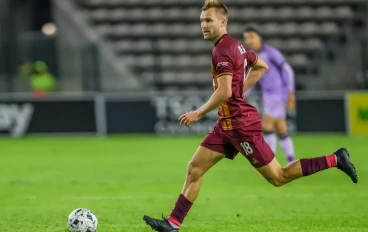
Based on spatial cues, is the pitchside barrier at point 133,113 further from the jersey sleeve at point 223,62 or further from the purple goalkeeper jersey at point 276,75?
the jersey sleeve at point 223,62

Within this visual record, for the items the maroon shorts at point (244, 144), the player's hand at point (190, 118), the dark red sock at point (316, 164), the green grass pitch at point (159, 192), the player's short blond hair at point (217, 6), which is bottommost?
the green grass pitch at point (159, 192)

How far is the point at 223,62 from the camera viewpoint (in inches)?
290

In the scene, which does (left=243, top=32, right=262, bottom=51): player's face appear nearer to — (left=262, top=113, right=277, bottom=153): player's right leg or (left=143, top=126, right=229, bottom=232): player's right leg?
(left=262, top=113, right=277, bottom=153): player's right leg

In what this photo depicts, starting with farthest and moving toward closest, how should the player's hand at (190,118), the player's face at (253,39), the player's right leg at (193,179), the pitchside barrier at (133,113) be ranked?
the pitchside barrier at (133,113), the player's face at (253,39), the player's right leg at (193,179), the player's hand at (190,118)

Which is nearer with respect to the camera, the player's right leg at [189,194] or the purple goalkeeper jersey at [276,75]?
the player's right leg at [189,194]

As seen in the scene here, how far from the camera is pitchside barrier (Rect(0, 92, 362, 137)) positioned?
1964 centimetres

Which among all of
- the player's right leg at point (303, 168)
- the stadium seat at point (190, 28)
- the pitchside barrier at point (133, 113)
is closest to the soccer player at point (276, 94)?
the player's right leg at point (303, 168)

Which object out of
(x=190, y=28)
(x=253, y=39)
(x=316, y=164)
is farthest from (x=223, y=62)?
(x=190, y=28)

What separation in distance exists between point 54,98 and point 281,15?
815 centimetres

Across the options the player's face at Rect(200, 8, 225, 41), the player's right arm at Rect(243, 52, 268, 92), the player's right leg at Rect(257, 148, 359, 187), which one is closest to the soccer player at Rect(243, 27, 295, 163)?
the player's right arm at Rect(243, 52, 268, 92)

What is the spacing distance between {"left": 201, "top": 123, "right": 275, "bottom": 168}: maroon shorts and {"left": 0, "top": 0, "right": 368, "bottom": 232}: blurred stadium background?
A: 83 cm

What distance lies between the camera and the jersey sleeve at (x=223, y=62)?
7.36 meters

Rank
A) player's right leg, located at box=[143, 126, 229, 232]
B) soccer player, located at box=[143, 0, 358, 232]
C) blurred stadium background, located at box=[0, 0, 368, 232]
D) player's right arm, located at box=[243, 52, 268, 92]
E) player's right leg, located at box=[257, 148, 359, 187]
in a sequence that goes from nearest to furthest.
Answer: soccer player, located at box=[143, 0, 358, 232], player's right leg, located at box=[143, 126, 229, 232], player's right leg, located at box=[257, 148, 359, 187], player's right arm, located at box=[243, 52, 268, 92], blurred stadium background, located at box=[0, 0, 368, 232]

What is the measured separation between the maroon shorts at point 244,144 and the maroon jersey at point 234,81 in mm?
55
